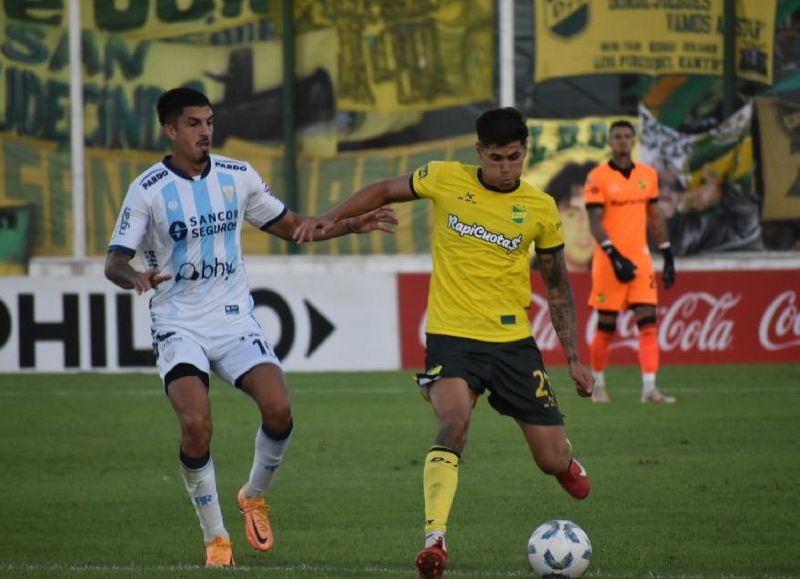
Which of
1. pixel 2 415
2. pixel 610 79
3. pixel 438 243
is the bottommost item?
pixel 2 415

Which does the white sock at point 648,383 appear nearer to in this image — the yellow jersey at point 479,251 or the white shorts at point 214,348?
the yellow jersey at point 479,251

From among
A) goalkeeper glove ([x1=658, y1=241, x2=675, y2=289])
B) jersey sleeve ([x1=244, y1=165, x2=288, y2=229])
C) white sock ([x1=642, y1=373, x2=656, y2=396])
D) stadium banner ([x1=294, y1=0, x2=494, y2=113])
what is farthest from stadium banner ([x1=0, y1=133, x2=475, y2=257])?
jersey sleeve ([x1=244, y1=165, x2=288, y2=229])

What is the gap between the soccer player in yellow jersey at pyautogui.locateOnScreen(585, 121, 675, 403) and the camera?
14852mm

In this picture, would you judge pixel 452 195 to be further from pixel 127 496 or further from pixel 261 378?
pixel 127 496

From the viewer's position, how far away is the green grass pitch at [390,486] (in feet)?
26.0

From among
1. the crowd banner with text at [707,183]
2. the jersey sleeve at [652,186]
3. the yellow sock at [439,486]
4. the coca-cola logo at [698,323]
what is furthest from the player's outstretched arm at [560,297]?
the crowd banner with text at [707,183]

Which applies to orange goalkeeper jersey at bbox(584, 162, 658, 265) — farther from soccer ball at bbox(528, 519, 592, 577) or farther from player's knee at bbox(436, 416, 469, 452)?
soccer ball at bbox(528, 519, 592, 577)

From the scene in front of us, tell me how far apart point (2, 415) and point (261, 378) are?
7272mm

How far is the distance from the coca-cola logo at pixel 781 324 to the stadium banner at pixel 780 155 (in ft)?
13.4

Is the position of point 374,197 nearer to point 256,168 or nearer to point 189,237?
point 189,237

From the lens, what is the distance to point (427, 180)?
7.93 m

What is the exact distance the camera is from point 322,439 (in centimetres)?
1288

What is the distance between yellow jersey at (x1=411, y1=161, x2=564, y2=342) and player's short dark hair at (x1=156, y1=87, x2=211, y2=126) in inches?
44.4

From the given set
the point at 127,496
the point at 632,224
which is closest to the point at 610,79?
the point at 632,224
